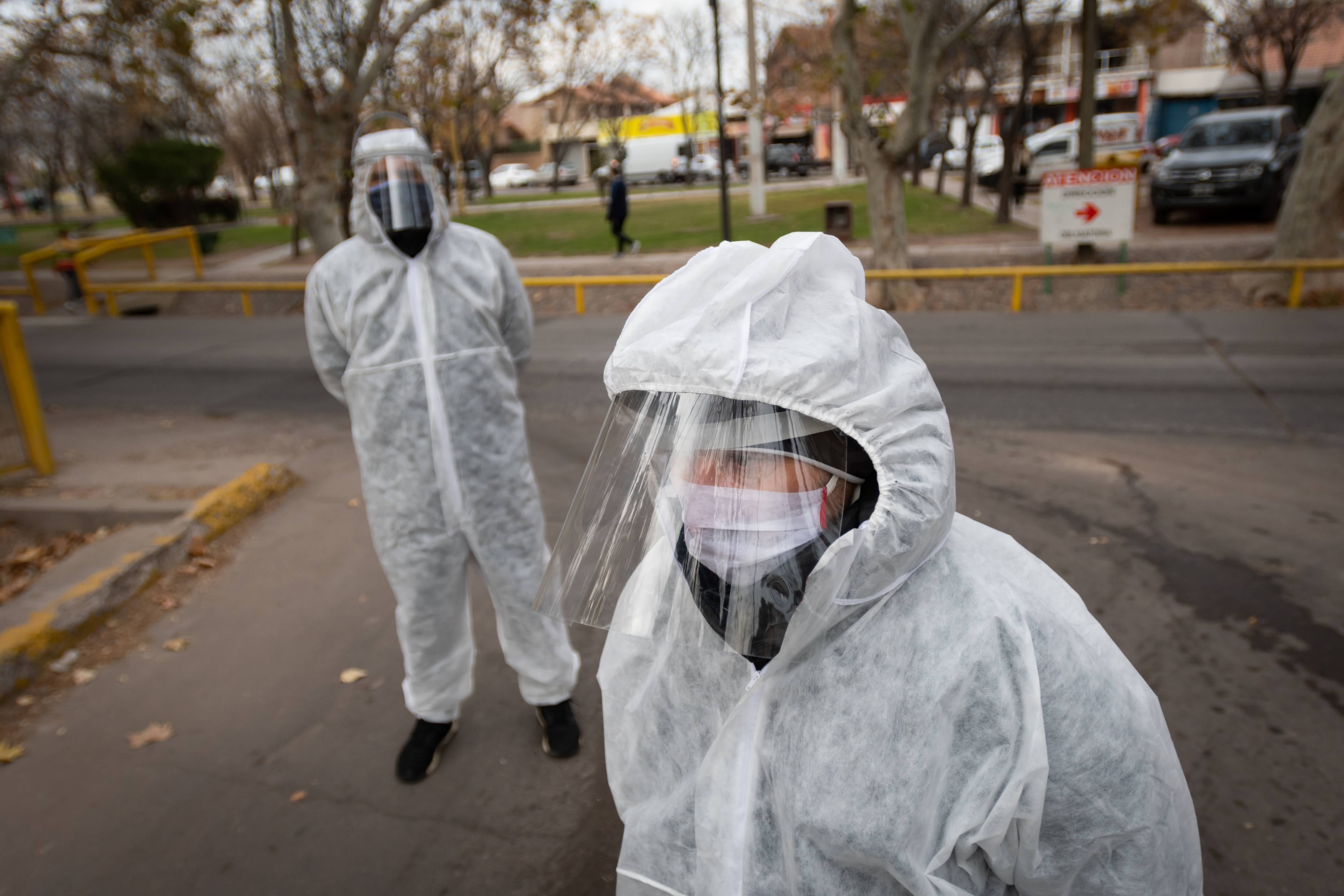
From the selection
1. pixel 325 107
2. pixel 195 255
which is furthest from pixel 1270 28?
pixel 195 255

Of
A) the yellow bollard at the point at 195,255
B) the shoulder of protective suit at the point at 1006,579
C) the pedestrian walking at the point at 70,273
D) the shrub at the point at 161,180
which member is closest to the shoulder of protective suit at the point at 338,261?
the shoulder of protective suit at the point at 1006,579

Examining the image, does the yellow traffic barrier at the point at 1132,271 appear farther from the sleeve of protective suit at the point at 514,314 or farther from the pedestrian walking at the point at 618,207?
the sleeve of protective suit at the point at 514,314

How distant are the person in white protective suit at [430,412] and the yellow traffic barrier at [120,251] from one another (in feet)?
47.6

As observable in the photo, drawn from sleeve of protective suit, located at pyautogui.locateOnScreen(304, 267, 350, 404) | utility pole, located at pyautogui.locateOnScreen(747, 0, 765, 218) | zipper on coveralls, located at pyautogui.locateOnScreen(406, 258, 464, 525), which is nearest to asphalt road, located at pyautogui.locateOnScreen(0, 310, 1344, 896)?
zipper on coveralls, located at pyautogui.locateOnScreen(406, 258, 464, 525)

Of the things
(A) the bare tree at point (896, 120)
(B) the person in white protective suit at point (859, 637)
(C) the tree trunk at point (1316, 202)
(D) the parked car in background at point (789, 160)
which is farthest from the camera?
(D) the parked car in background at point (789, 160)

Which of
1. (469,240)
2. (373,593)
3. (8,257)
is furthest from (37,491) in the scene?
(8,257)

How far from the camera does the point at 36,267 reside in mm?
18562

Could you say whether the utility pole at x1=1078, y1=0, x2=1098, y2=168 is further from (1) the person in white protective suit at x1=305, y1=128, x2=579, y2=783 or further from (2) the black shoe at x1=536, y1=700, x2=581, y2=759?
(2) the black shoe at x1=536, y1=700, x2=581, y2=759

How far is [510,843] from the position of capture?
2654mm

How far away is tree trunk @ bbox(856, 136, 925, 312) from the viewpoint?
35.4 feet

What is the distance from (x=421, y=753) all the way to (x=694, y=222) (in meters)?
19.5

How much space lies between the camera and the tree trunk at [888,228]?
10.8 m

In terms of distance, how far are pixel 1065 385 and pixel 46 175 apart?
5845cm

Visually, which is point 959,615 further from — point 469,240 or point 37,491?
point 37,491
